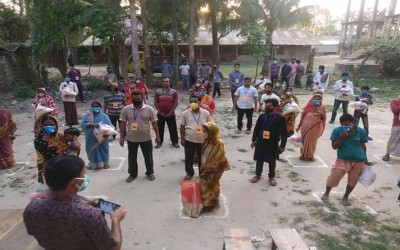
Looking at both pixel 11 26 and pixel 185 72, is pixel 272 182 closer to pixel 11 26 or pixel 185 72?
pixel 185 72

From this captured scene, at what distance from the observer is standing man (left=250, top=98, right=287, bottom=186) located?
226 inches

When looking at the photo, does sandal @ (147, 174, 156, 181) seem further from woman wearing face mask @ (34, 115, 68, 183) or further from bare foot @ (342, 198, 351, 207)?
bare foot @ (342, 198, 351, 207)

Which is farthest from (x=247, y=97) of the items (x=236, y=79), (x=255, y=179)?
(x=255, y=179)

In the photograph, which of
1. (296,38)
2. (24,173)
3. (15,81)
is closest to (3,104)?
(15,81)

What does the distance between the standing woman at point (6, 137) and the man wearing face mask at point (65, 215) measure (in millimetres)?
5480

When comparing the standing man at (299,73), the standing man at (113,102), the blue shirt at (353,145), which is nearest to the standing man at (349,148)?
the blue shirt at (353,145)

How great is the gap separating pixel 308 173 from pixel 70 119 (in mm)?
7040

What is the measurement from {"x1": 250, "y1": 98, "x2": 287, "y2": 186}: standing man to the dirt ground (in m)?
0.53

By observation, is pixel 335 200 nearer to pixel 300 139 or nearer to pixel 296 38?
pixel 300 139

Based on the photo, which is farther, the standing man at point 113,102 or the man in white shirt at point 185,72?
the man in white shirt at point 185,72

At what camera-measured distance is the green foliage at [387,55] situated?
19156mm

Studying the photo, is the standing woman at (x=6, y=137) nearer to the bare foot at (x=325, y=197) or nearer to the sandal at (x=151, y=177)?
the sandal at (x=151, y=177)

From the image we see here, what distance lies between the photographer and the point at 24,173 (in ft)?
21.8

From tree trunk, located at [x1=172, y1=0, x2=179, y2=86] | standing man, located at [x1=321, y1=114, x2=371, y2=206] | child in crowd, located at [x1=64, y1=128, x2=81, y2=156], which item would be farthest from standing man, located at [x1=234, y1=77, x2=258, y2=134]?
tree trunk, located at [x1=172, y1=0, x2=179, y2=86]
